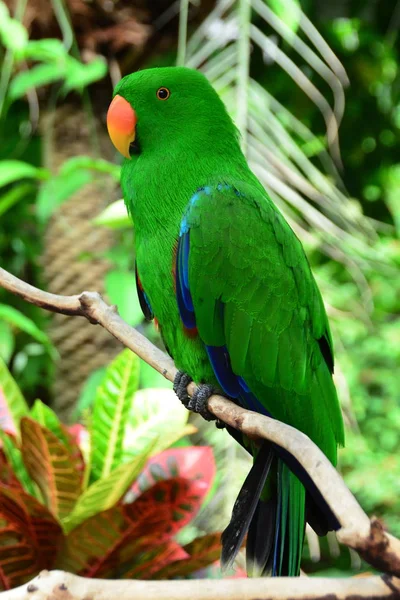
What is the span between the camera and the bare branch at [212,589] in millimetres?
369

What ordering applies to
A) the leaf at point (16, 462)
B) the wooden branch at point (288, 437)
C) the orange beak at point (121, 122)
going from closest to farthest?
the wooden branch at point (288, 437) < the orange beak at point (121, 122) < the leaf at point (16, 462)

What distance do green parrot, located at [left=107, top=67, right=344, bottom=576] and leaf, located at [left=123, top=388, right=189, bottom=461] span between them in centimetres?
33

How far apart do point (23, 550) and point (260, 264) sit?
1.86 ft

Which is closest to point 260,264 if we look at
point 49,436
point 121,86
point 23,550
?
point 121,86

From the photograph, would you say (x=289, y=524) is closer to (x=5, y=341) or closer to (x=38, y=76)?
(x=5, y=341)

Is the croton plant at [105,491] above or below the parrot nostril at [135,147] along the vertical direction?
below

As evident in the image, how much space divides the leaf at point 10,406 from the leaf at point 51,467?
5.3 inches

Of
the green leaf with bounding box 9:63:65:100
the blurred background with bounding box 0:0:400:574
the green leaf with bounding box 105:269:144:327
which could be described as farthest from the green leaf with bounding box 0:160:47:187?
the green leaf with bounding box 105:269:144:327

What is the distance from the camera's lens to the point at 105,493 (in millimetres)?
1025

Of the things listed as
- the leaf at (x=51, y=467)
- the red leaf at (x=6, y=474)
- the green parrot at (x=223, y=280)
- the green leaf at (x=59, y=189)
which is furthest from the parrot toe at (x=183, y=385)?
the green leaf at (x=59, y=189)

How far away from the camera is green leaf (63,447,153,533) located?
3.33 ft

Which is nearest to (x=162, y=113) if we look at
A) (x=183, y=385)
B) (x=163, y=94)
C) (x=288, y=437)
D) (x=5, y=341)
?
(x=163, y=94)

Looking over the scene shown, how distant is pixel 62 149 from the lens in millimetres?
1714

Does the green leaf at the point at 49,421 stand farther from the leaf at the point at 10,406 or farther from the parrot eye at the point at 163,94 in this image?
the parrot eye at the point at 163,94
